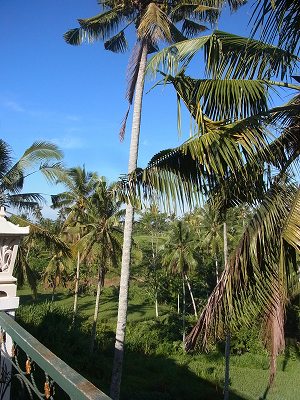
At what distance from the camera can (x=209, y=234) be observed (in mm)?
29688

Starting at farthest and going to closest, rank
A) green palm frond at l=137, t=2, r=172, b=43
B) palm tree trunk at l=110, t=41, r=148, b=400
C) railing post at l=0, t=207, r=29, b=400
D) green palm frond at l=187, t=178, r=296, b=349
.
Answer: palm tree trunk at l=110, t=41, r=148, b=400
green palm frond at l=137, t=2, r=172, b=43
green palm frond at l=187, t=178, r=296, b=349
railing post at l=0, t=207, r=29, b=400

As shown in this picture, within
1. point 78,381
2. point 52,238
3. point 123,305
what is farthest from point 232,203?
point 52,238

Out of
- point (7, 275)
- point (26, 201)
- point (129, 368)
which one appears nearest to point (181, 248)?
point (129, 368)

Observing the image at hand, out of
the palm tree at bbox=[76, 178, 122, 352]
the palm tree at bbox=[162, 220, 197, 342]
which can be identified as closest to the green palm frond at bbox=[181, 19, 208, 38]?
the palm tree at bbox=[76, 178, 122, 352]

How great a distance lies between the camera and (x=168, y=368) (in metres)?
23.6

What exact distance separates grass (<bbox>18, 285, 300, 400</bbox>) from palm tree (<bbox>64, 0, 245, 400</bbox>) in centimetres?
553

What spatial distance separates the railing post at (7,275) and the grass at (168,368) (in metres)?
14.1

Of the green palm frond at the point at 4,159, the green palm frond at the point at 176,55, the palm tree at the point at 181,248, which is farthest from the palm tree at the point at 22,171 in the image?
the palm tree at the point at 181,248

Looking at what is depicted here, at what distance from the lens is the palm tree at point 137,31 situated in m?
11.0

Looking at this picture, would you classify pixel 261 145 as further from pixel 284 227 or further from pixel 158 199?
pixel 158 199

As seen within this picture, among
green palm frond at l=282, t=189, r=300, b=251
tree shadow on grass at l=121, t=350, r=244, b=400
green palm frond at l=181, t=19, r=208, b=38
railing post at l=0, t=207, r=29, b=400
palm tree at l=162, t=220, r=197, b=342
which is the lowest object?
tree shadow on grass at l=121, t=350, r=244, b=400

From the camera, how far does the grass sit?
60.8 ft

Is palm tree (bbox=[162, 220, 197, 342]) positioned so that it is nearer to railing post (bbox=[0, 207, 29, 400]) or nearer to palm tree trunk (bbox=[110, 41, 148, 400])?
palm tree trunk (bbox=[110, 41, 148, 400])

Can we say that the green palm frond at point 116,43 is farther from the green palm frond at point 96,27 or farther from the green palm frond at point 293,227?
the green palm frond at point 293,227
